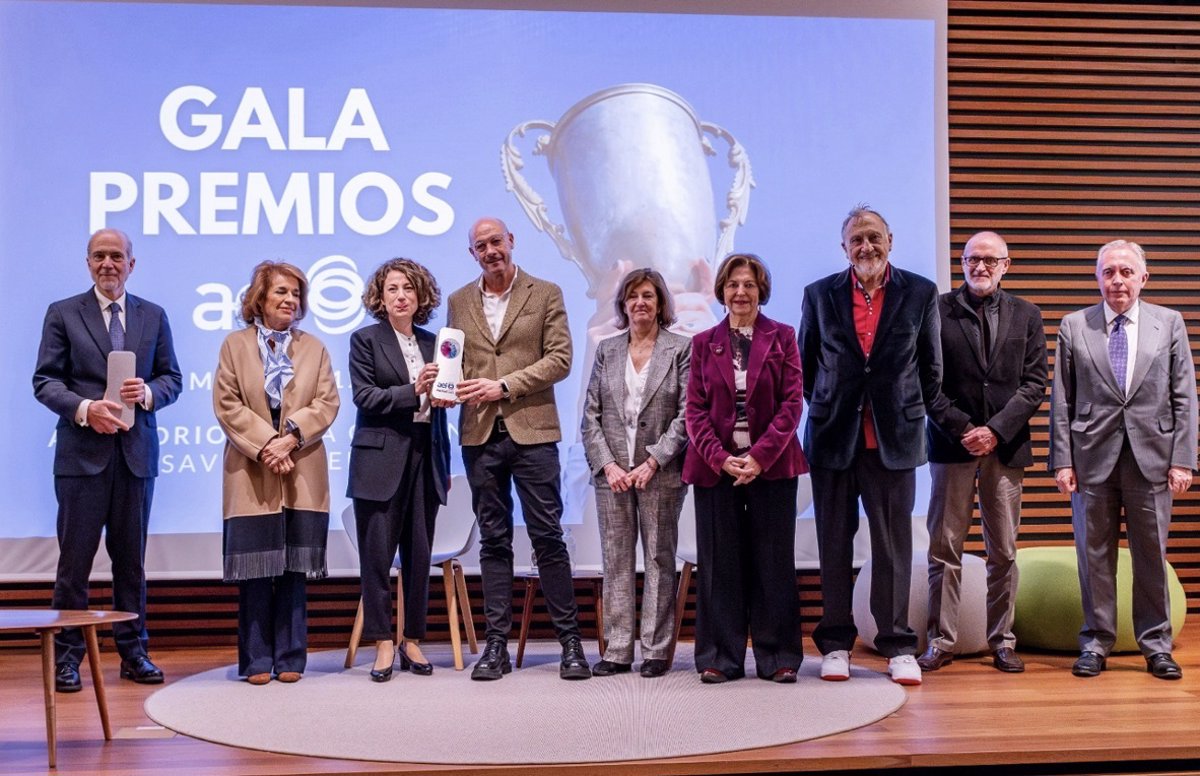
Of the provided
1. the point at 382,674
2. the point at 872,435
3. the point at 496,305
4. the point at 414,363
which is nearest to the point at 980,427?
the point at 872,435

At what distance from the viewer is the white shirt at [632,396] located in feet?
14.5

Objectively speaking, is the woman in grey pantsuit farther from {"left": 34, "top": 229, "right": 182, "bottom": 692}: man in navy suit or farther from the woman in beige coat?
{"left": 34, "top": 229, "right": 182, "bottom": 692}: man in navy suit

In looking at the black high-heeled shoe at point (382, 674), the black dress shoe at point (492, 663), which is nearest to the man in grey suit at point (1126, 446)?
the black dress shoe at point (492, 663)

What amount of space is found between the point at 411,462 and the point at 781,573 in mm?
1478

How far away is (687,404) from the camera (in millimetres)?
4320

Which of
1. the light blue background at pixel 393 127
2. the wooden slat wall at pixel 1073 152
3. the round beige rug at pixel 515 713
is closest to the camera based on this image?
the round beige rug at pixel 515 713

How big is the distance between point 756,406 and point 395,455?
4.56ft

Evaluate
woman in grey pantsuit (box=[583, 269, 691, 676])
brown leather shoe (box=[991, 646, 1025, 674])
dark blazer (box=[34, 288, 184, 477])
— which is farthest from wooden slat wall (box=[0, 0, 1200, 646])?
dark blazer (box=[34, 288, 184, 477])

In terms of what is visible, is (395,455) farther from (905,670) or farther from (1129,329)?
(1129,329)

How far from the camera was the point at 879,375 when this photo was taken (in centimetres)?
432

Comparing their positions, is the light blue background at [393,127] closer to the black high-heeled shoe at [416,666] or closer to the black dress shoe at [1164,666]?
the black high-heeled shoe at [416,666]

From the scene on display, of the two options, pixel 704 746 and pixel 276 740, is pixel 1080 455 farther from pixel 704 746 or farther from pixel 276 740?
pixel 276 740

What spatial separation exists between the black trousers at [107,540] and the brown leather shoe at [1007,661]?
11.3ft

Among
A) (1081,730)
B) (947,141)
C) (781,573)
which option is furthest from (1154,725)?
(947,141)
